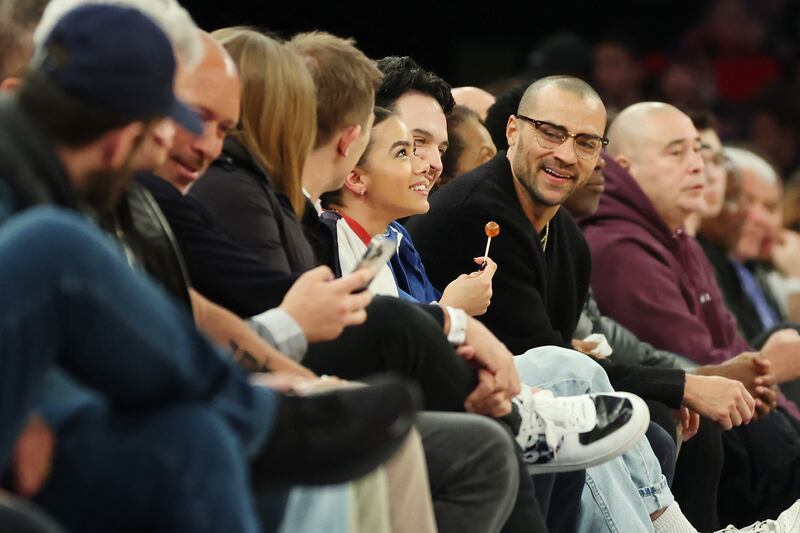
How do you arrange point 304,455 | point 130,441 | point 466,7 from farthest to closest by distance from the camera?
point 466,7 < point 304,455 < point 130,441

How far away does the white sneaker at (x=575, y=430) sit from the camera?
2168 millimetres

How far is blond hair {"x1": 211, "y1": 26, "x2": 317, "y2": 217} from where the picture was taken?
2.18m

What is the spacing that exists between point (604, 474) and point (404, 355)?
61 cm

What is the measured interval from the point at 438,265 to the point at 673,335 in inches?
30.8

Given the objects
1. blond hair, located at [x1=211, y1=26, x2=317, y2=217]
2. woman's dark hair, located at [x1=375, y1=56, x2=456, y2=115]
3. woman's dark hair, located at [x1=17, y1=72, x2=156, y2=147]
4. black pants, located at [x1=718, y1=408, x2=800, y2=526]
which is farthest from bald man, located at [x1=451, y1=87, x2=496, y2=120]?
woman's dark hair, located at [x1=17, y1=72, x2=156, y2=147]

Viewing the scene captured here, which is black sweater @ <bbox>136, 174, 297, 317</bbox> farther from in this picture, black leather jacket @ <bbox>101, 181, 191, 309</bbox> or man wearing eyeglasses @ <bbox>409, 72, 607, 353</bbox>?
man wearing eyeglasses @ <bbox>409, 72, 607, 353</bbox>

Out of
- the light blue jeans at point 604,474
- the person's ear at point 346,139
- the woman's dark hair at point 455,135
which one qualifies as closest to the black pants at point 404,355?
the light blue jeans at point 604,474

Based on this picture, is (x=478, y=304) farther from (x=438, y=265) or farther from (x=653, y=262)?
(x=653, y=262)

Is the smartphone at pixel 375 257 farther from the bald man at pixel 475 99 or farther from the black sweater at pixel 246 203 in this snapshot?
the bald man at pixel 475 99

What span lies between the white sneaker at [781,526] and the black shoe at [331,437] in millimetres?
1417

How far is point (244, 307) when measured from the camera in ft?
6.63

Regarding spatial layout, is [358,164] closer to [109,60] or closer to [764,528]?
[764,528]

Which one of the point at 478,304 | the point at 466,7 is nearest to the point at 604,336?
the point at 478,304

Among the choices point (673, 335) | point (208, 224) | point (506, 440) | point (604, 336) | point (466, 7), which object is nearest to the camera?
point (506, 440)
